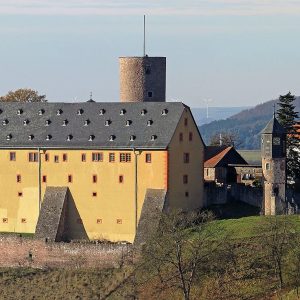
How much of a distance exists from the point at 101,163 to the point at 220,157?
38.5 feet

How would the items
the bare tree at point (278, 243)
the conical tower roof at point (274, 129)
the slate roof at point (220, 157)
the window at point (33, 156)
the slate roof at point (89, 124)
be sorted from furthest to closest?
Result: the slate roof at point (220, 157) < the conical tower roof at point (274, 129) < the window at point (33, 156) < the slate roof at point (89, 124) < the bare tree at point (278, 243)

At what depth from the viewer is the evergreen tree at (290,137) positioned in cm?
9769

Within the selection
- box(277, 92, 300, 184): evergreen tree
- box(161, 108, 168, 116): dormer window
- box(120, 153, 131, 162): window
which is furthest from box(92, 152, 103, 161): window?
box(277, 92, 300, 184): evergreen tree

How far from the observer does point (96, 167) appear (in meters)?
89.8

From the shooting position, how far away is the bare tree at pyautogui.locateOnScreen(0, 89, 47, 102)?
11606cm

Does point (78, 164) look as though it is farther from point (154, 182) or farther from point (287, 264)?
point (287, 264)

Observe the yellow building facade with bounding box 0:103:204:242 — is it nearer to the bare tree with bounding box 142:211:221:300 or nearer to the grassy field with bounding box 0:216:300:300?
the grassy field with bounding box 0:216:300:300

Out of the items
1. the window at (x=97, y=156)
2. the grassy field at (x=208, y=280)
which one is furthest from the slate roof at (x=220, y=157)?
the window at (x=97, y=156)

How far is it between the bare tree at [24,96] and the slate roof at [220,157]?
21577 millimetres

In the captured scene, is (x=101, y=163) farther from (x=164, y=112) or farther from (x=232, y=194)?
(x=232, y=194)

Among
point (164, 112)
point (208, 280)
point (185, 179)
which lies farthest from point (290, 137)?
point (208, 280)

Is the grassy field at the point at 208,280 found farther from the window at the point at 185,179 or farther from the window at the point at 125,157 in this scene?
the window at the point at 125,157

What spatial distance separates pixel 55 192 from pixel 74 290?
9.49 m

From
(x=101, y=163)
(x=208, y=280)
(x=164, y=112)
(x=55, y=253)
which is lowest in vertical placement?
(x=208, y=280)
